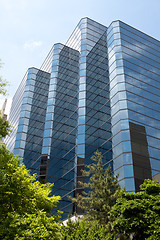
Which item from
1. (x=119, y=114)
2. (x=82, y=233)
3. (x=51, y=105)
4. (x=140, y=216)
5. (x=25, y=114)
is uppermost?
(x=25, y=114)

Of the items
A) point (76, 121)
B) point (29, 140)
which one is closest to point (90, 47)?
point (76, 121)

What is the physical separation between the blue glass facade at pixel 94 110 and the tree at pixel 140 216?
34.4ft

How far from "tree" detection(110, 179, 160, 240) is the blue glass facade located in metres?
10.5

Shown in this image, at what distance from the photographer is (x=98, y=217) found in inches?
760

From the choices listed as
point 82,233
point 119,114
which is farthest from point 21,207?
point 119,114

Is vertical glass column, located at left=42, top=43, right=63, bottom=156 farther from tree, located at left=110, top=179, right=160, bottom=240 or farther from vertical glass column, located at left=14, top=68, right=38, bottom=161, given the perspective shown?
tree, located at left=110, top=179, right=160, bottom=240

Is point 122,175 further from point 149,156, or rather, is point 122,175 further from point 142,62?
point 142,62

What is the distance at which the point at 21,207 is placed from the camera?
1396cm

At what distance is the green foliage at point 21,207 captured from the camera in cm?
1147

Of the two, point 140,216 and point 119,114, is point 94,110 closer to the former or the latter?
point 119,114

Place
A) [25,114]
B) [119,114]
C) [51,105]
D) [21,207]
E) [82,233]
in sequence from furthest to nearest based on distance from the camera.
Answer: [25,114] → [51,105] → [119,114] → [21,207] → [82,233]

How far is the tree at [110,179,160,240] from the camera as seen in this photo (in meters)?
12.9

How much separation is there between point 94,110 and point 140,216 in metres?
22.8

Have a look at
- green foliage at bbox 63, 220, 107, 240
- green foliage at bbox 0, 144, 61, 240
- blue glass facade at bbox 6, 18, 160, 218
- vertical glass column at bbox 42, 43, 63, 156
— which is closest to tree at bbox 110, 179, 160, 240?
green foliage at bbox 63, 220, 107, 240
